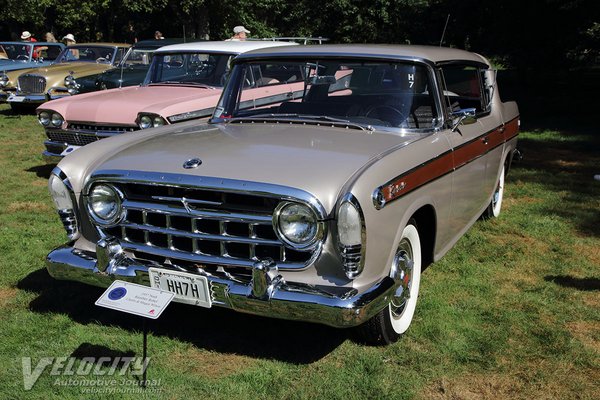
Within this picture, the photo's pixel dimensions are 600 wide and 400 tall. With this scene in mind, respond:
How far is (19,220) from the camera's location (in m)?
6.09

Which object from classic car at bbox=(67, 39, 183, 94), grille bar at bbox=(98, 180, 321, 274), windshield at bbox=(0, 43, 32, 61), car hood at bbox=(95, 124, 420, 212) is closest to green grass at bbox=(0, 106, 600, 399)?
grille bar at bbox=(98, 180, 321, 274)

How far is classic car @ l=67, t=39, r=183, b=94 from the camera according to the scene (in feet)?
35.1

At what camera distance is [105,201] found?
11.8 feet

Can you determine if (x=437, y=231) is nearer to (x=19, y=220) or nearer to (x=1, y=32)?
(x=19, y=220)

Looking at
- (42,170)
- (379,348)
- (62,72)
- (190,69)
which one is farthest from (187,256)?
(62,72)

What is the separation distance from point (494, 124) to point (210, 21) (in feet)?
85.2

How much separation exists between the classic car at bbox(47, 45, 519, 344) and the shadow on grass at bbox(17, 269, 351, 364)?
0.38 metres

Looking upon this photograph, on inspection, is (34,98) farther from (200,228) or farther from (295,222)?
(295,222)

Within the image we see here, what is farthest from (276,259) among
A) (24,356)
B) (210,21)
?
(210,21)

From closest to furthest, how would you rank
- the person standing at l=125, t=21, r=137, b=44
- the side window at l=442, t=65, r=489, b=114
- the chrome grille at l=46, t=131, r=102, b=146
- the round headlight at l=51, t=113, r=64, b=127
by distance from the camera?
the side window at l=442, t=65, r=489, b=114, the chrome grille at l=46, t=131, r=102, b=146, the round headlight at l=51, t=113, r=64, b=127, the person standing at l=125, t=21, r=137, b=44

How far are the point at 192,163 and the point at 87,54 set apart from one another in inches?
439

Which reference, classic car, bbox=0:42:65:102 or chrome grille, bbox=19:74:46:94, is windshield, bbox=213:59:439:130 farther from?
classic car, bbox=0:42:65:102

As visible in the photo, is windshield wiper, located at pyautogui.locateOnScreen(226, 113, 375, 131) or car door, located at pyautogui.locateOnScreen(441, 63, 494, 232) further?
car door, located at pyautogui.locateOnScreen(441, 63, 494, 232)

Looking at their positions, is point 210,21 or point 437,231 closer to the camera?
point 437,231
